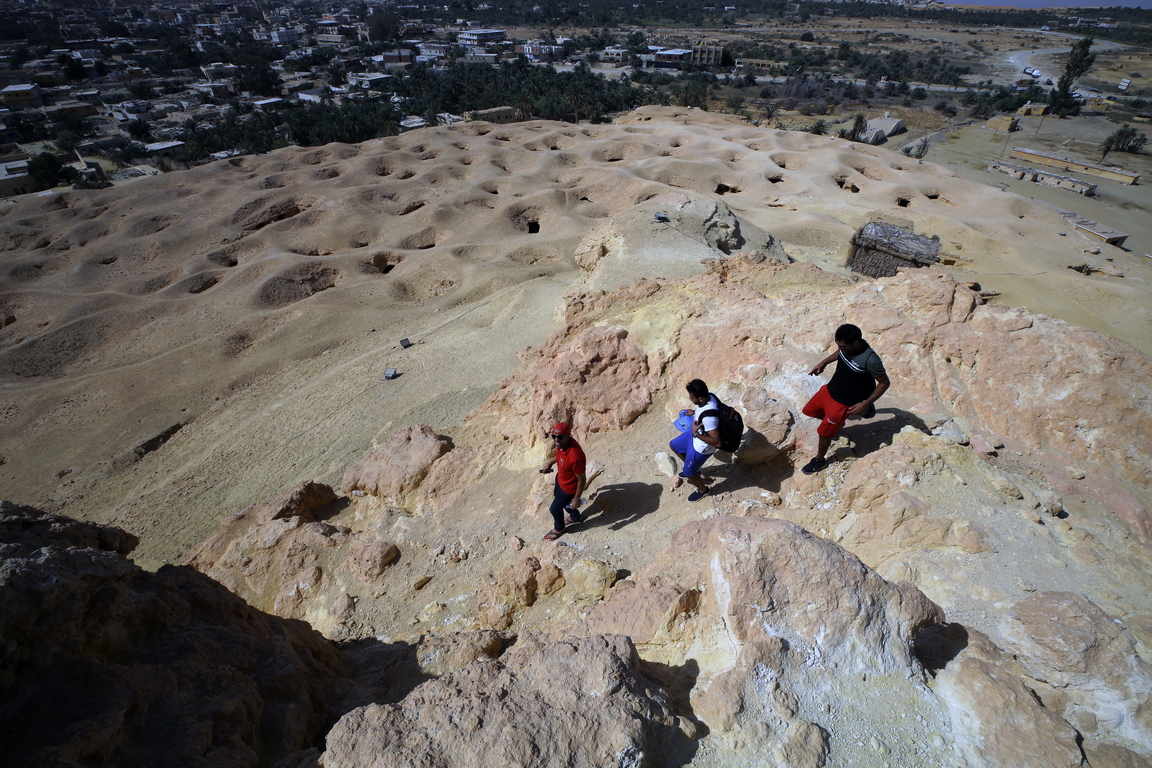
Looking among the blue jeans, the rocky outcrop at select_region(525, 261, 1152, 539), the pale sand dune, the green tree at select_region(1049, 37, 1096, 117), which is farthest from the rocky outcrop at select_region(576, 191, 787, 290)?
the green tree at select_region(1049, 37, 1096, 117)

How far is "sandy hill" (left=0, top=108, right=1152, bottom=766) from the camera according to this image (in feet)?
9.64

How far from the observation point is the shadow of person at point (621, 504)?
19.4 feet

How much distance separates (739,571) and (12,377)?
64.3 ft

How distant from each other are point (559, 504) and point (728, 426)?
6.22 feet

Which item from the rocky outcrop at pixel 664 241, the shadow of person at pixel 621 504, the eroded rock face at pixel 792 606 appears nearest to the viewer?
the eroded rock face at pixel 792 606

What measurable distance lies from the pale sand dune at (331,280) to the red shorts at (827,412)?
6.37m

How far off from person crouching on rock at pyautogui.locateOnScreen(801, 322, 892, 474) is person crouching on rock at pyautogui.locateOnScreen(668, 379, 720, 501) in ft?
3.27

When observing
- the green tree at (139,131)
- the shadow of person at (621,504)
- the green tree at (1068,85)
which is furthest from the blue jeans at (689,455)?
the green tree at (1068,85)

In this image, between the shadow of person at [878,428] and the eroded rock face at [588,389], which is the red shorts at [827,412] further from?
the eroded rock face at [588,389]

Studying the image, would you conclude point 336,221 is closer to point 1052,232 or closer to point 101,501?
point 101,501

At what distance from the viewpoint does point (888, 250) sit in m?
14.1

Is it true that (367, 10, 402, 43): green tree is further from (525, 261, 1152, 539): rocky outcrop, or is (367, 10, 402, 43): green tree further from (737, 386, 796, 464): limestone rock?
(737, 386, 796, 464): limestone rock

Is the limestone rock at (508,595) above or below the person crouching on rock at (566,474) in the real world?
below

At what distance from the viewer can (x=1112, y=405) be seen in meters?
5.25
